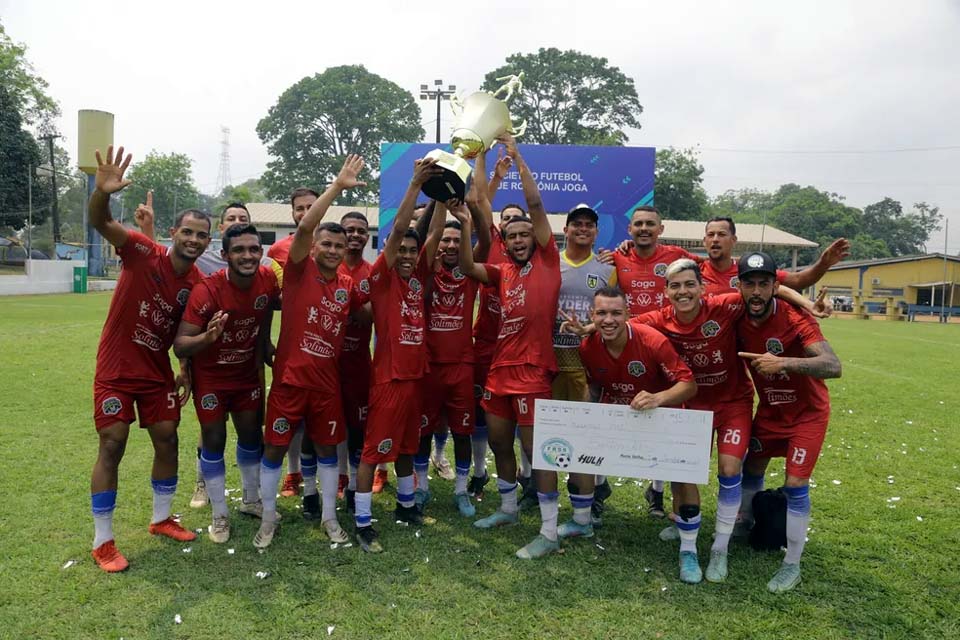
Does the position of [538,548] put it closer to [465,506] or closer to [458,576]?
[458,576]

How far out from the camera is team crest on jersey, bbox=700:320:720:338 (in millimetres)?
4332

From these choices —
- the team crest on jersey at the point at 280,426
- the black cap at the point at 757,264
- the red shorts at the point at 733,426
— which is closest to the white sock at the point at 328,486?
the team crest on jersey at the point at 280,426

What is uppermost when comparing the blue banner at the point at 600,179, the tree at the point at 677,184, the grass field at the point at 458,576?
Answer: the tree at the point at 677,184

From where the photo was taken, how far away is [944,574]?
4258mm

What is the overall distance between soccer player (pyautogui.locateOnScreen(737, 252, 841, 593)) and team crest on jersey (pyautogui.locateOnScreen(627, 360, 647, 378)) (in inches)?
25.8

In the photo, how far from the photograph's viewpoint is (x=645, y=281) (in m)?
5.21

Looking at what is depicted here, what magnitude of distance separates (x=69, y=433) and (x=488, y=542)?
5.39 metres

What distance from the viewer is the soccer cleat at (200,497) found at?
531 cm

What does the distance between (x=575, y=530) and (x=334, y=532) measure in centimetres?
183

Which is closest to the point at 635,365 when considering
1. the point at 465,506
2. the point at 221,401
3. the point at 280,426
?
the point at 465,506

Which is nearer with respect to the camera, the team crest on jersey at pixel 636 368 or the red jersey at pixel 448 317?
the team crest on jersey at pixel 636 368

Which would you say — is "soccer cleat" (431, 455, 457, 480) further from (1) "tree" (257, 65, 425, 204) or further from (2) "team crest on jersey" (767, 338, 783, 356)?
(1) "tree" (257, 65, 425, 204)

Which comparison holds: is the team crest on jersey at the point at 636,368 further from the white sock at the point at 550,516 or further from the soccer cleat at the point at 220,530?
the soccer cleat at the point at 220,530

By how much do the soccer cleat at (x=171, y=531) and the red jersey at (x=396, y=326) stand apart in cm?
179
